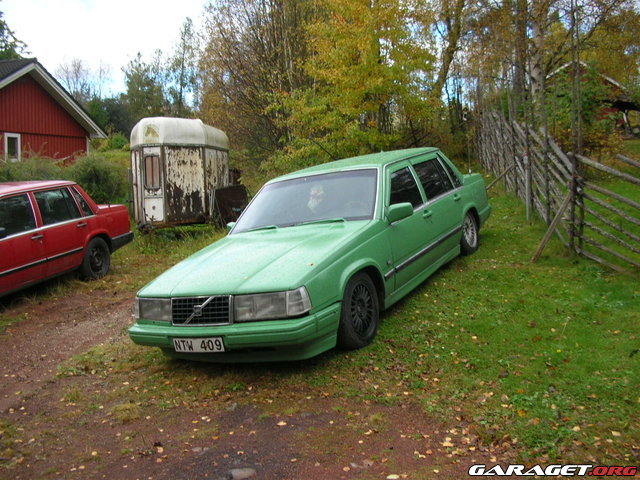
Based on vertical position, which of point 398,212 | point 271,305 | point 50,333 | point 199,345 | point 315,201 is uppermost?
point 315,201

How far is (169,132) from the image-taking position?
45.2 feet

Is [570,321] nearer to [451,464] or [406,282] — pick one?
[406,282]

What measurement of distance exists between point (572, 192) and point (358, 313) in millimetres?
3951

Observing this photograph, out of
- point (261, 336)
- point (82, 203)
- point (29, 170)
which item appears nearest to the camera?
point (261, 336)

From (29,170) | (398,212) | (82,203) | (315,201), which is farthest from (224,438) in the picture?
(29,170)

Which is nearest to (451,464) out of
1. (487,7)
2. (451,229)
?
(451,229)

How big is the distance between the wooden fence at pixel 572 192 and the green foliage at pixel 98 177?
11966 mm

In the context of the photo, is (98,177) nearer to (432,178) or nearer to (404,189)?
(432,178)

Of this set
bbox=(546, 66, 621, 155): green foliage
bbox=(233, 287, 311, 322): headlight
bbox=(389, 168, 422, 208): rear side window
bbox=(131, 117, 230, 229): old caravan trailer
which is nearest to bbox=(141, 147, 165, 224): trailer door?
bbox=(131, 117, 230, 229): old caravan trailer

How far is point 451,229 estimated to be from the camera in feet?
22.8

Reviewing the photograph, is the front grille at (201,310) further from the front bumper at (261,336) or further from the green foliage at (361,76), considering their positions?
the green foliage at (361,76)

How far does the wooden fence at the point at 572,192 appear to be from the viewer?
6730 mm

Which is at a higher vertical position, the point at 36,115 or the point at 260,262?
the point at 36,115

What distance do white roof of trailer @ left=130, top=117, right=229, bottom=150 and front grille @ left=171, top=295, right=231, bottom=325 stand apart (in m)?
10.0
